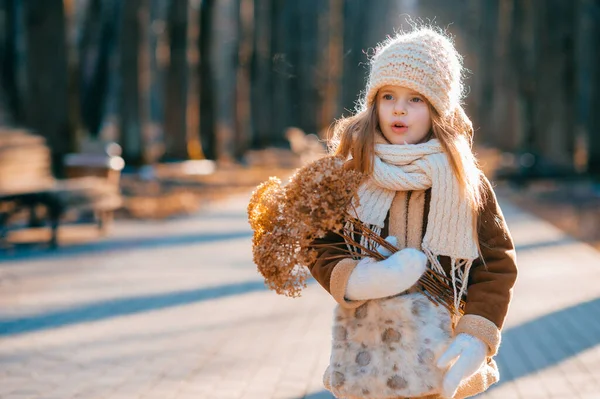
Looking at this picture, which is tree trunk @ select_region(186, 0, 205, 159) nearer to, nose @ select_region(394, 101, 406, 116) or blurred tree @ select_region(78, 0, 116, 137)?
blurred tree @ select_region(78, 0, 116, 137)

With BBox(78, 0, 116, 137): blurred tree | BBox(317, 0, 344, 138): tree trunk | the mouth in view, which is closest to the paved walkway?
the mouth

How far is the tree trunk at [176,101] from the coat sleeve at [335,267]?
76.5 ft

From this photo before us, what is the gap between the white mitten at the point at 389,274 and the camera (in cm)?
367

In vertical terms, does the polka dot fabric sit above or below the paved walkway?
above

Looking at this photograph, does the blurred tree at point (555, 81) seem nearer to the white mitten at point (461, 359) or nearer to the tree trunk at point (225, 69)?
the tree trunk at point (225, 69)

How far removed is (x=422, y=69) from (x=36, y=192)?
906 cm

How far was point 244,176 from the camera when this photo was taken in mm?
27906

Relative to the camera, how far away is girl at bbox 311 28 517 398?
3717 mm

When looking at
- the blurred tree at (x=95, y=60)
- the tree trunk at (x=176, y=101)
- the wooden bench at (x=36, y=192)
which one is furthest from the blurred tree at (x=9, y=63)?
the wooden bench at (x=36, y=192)

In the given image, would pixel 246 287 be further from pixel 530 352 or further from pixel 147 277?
pixel 530 352

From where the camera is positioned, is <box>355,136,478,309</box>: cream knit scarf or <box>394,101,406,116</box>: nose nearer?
<box>355,136,478,309</box>: cream knit scarf

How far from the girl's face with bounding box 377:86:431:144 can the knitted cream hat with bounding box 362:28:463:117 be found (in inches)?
2.1

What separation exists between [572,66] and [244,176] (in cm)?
848

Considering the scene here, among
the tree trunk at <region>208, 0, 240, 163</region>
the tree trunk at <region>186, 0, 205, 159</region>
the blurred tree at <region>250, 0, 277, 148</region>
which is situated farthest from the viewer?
the blurred tree at <region>250, 0, 277, 148</region>
